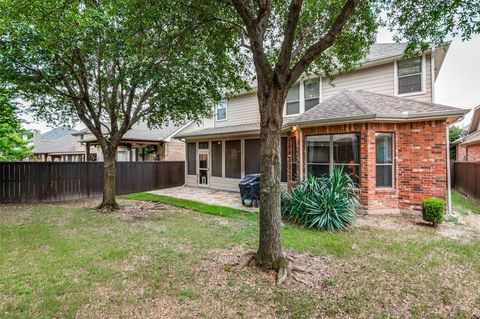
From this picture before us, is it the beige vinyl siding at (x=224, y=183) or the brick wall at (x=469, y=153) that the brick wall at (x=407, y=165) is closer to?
the beige vinyl siding at (x=224, y=183)

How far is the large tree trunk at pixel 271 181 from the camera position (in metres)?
4.10

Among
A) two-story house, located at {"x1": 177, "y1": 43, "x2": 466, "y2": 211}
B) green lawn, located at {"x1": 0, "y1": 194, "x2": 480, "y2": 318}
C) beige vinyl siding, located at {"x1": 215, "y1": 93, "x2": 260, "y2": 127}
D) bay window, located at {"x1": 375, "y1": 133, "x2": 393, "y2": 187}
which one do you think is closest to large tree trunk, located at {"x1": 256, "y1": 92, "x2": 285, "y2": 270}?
green lawn, located at {"x1": 0, "y1": 194, "x2": 480, "y2": 318}

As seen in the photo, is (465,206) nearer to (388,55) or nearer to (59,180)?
(388,55)

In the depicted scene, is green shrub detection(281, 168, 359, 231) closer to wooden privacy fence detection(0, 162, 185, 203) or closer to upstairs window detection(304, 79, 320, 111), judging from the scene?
upstairs window detection(304, 79, 320, 111)

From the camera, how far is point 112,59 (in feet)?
23.6

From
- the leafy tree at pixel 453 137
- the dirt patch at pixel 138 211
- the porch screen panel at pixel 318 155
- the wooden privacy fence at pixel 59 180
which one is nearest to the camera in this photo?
the dirt patch at pixel 138 211

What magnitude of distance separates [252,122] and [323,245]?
31.6 ft

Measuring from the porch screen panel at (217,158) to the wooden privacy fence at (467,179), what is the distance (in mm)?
11079

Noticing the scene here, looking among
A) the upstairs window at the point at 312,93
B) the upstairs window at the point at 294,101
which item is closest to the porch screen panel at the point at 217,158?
the upstairs window at the point at 294,101

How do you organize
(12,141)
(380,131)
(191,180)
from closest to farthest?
(380,131), (191,180), (12,141)

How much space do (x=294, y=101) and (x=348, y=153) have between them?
4738mm

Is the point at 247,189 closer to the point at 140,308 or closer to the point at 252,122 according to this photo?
the point at 252,122

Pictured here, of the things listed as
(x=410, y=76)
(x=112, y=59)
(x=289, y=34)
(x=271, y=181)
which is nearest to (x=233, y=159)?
(x=112, y=59)

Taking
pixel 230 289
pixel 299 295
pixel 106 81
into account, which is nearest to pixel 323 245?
pixel 299 295
